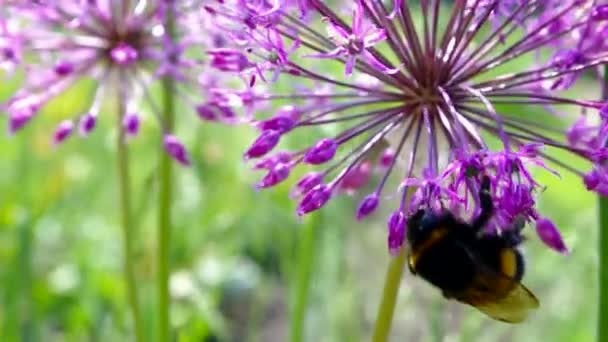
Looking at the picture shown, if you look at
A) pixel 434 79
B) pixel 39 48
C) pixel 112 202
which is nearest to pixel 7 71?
pixel 39 48

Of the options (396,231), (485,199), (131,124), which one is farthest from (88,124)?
(485,199)

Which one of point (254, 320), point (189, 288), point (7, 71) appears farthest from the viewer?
point (189, 288)

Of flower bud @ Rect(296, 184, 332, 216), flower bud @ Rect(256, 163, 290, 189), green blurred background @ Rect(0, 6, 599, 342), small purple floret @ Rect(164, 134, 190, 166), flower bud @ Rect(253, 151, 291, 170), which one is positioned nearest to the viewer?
flower bud @ Rect(296, 184, 332, 216)

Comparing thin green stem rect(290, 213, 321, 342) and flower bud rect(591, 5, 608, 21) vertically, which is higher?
flower bud rect(591, 5, 608, 21)

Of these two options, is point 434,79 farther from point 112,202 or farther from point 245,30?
point 112,202

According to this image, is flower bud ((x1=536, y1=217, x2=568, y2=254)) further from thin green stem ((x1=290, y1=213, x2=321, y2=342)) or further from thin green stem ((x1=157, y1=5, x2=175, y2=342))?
thin green stem ((x1=157, y1=5, x2=175, y2=342))

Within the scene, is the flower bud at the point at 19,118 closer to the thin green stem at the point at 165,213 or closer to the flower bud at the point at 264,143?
the thin green stem at the point at 165,213

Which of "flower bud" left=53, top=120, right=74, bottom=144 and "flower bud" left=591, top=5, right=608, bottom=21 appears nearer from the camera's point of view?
"flower bud" left=591, top=5, right=608, bottom=21

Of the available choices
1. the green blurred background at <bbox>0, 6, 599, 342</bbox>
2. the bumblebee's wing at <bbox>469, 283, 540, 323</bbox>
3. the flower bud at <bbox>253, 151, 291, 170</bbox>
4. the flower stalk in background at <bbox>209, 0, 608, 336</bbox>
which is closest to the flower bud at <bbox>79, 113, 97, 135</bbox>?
the green blurred background at <bbox>0, 6, 599, 342</bbox>
